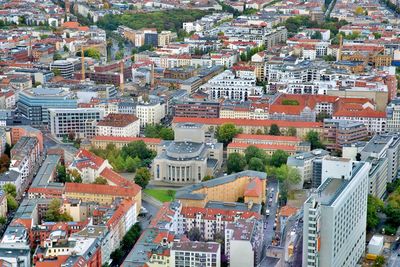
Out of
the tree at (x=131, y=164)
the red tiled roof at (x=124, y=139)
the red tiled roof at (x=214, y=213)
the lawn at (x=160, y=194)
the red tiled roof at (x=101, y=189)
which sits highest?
the red tiled roof at (x=214, y=213)

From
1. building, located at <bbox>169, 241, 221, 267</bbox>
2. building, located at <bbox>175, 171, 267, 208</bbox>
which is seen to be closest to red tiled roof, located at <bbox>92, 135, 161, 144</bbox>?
building, located at <bbox>175, 171, 267, 208</bbox>

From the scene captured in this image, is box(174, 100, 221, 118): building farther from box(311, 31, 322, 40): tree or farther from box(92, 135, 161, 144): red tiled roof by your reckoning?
box(311, 31, 322, 40): tree

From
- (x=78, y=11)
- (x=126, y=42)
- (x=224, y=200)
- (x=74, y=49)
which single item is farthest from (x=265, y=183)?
(x=78, y=11)

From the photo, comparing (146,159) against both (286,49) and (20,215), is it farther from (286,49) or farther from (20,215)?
(286,49)

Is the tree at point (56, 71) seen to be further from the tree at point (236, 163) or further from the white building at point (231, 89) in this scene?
the tree at point (236, 163)

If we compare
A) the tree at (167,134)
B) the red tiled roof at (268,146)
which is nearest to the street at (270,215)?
the red tiled roof at (268,146)
